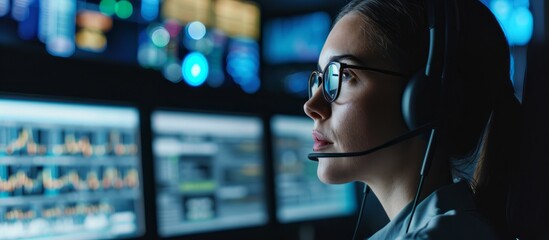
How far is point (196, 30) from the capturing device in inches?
101

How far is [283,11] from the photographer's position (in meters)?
3.29

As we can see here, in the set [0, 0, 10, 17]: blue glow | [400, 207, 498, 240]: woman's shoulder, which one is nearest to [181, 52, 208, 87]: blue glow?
[0, 0, 10, 17]: blue glow

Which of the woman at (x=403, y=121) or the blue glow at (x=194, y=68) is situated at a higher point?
the blue glow at (x=194, y=68)

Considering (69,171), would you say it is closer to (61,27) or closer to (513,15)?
(61,27)

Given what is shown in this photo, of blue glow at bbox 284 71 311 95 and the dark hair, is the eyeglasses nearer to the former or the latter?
the dark hair

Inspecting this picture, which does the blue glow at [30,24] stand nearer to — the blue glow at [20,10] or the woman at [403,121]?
the blue glow at [20,10]

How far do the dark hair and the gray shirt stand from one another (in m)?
0.04

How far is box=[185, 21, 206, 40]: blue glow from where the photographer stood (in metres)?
2.53

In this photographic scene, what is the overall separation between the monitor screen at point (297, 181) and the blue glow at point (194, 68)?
1.09 metres

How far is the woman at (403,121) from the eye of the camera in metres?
0.64

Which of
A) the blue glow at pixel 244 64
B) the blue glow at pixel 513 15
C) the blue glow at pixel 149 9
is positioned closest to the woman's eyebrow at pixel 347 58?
the blue glow at pixel 149 9

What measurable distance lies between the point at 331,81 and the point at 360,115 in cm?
6

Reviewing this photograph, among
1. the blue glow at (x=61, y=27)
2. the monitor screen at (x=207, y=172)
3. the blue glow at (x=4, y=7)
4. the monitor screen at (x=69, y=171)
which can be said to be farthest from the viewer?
the blue glow at (x=61, y=27)

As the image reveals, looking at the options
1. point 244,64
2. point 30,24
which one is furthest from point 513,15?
point 30,24
